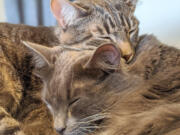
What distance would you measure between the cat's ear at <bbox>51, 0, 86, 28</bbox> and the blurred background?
62 cm

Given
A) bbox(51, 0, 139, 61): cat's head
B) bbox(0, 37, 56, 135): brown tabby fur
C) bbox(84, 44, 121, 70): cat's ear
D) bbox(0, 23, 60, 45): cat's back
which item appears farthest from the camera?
bbox(0, 23, 60, 45): cat's back

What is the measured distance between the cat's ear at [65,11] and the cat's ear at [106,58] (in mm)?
596

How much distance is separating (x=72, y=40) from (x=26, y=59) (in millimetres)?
294

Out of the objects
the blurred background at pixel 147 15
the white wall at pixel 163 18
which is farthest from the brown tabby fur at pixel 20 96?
the white wall at pixel 163 18

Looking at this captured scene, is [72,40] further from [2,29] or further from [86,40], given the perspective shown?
[2,29]

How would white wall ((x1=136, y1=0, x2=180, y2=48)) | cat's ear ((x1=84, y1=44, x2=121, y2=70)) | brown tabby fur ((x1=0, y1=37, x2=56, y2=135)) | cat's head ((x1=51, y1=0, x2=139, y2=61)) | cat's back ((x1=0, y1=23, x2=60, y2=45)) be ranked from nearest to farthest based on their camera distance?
cat's ear ((x1=84, y1=44, x2=121, y2=70)) < brown tabby fur ((x1=0, y1=37, x2=56, y2=135)) < cat's head ((x1=51, y1=0, x2=139, y2=61)) < cat's back ((x1=0, y1=23, x2=60, y2=45)) < white wall ((x1=136, y1=0, x2=180, y2=48))

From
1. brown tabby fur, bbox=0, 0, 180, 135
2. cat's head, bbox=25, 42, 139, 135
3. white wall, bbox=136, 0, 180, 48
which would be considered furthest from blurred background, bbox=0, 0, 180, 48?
cat's head, bbox=25, 42, 139, 135

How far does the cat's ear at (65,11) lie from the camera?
4.85ft

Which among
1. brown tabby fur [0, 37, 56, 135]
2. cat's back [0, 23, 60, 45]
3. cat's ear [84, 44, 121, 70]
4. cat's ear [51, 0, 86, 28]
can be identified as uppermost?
cat's ear [51, 0, 86, 28]

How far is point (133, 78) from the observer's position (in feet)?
3.40

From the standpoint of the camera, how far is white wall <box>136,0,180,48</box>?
2049 mm

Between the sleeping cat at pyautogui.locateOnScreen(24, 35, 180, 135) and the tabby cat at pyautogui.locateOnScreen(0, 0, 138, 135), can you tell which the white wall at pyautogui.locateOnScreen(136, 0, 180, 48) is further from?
the sleeping cat at pyautogui.locateOnScreen(24, 35, 180, 135)

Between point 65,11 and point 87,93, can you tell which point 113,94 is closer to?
point 87,93

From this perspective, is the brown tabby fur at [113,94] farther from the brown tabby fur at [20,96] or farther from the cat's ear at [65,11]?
the cat's ear at [65,11]
